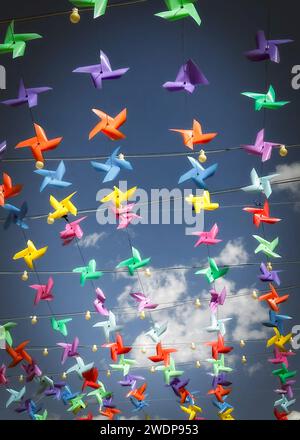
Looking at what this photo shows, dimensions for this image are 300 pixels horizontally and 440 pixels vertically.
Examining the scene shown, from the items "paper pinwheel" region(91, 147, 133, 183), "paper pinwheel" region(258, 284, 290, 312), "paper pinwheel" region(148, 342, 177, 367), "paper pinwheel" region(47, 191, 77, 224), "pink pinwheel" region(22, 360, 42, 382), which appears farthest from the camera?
"pink pinwheel" region(22, 360, 42, 382)

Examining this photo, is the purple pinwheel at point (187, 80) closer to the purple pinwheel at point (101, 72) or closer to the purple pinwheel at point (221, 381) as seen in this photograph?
the purple pinwheel at point (101, 72)

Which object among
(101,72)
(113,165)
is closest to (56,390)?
(113,165)

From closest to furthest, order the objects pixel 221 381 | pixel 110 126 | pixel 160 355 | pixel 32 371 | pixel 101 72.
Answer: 1. pixel 101 72
2. pixel 110 126
3. pixel 160 355
4. pixel 32 371
5. pixel 221 381

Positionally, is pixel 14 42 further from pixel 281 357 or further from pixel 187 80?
pixel 281 357

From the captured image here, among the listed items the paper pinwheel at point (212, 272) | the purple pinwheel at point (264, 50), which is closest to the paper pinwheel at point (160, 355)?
the paper pinwheel at point (212, 272)

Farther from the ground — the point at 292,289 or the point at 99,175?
the point at 99,175

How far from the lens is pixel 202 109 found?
142 inches

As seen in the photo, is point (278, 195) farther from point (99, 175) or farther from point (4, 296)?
point (4, 296)

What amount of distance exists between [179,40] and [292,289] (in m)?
2.64

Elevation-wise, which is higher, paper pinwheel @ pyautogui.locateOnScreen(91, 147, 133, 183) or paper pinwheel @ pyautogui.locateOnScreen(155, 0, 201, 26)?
paper pinwheel @ pyautogui.locateOnScreen(155, 0, 201, 26)

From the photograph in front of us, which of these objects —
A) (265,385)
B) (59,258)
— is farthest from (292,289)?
(59,258)

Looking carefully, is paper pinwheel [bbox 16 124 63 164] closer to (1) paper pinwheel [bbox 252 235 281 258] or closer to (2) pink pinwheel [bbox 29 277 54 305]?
(2) pink pinwheel [bbox 29 277 54 305]

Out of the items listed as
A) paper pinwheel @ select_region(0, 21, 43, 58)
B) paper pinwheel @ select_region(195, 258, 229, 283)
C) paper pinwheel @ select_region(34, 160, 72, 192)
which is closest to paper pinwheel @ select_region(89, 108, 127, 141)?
paper pinwheel @ select_region(34, 160, 72, 192)

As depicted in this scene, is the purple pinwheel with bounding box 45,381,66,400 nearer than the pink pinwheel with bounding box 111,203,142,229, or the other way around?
the pink pinwheel with bounding box 111,203,142,229
